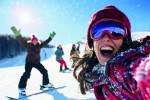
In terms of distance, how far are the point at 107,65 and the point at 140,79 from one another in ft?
2.31

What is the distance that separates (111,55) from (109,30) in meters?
0.20

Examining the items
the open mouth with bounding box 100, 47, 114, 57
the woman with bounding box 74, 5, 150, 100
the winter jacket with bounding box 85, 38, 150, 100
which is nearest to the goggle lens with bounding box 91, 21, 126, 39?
the woman with bounding box 74, 5, 150, 100

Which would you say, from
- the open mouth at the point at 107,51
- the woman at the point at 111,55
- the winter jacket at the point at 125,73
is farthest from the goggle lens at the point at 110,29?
the winter jacket at the point at 125,73

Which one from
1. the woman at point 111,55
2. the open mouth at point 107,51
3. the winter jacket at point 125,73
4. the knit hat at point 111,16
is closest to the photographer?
the winter jacket at point 125,73

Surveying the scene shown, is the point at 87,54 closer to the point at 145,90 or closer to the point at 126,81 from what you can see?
the point at 126,81

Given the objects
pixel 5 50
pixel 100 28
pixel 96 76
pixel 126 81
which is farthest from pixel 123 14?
pixel 5 50

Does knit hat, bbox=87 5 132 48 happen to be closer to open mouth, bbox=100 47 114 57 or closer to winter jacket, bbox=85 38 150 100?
open mouth, bbox=100 47 114 57

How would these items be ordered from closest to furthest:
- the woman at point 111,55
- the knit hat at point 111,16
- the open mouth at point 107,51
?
the woman at point 111,55, the open mouth at point 107,51, the knit hat at point 111,16

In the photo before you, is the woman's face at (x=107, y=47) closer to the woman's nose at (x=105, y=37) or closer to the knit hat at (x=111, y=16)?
the woman's nose at (x=105, y=37)

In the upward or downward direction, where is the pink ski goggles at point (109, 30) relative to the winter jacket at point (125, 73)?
upward

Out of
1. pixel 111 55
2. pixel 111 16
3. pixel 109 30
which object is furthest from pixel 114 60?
pixel 111 16

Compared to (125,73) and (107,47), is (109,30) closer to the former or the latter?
(107,47)

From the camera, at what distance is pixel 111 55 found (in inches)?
83.4

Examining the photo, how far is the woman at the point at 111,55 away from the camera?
62.7 inches
